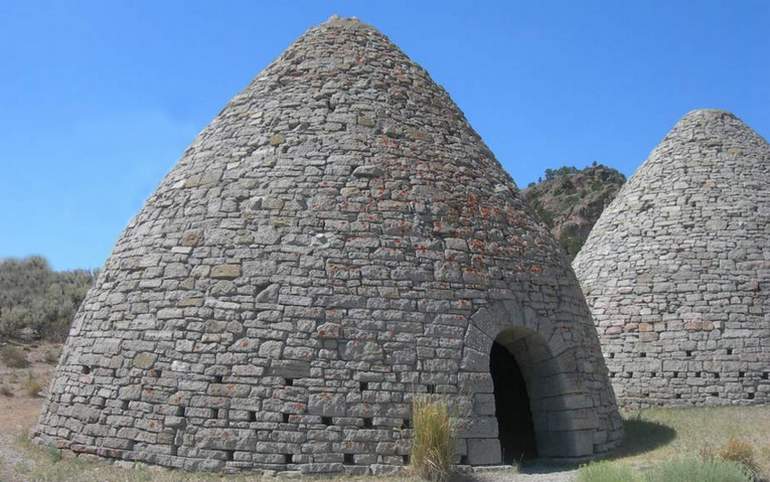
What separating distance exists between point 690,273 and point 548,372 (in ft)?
20.6

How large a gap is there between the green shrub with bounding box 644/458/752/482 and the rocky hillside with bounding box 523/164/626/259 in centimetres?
2353

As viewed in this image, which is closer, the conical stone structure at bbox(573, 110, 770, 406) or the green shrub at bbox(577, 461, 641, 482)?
the green shrub at bbox(577, 461, 641, 482)

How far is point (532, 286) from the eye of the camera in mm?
8672

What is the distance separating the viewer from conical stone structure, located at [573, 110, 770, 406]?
1280 cm

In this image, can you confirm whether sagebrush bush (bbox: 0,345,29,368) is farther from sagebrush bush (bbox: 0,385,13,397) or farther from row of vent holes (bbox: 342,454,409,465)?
row of vent holes (bbox: 342,454,409,465)

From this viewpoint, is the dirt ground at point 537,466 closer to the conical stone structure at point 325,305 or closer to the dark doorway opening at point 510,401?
the conical stone structure at point 325,305

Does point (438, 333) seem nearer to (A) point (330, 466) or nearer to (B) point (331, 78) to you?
(A) point (330, 466)

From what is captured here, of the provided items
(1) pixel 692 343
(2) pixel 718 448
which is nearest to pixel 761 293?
(1) pixel 692 343

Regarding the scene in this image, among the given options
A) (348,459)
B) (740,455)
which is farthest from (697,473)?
(348,459)

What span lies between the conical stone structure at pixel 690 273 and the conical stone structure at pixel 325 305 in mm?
4260

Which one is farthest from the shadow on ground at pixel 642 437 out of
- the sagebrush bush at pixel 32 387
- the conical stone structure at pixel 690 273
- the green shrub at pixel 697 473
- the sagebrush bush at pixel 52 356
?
the sagebrush bush at pixel 52 356

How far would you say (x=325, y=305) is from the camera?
24.9 feet

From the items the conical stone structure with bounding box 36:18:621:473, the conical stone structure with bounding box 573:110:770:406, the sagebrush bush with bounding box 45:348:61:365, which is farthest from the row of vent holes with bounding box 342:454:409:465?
the sagebrush bush with bounding box 45:348:61:365

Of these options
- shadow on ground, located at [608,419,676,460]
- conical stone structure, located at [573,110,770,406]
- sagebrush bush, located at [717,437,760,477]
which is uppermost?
conical stone structure, located at [573,110,770,406]
